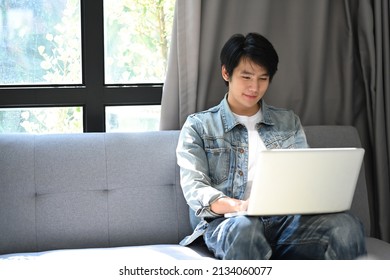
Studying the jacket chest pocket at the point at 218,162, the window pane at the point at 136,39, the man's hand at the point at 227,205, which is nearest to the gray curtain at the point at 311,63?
the window pane at the point at 136,39

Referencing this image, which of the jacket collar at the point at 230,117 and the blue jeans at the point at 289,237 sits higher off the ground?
the jacket collar at the point at 230,117

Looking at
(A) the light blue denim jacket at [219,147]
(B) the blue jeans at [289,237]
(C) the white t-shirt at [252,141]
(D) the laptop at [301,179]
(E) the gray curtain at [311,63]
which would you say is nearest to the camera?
(D) the laptop at [301,179]

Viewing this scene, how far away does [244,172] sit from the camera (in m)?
2.57

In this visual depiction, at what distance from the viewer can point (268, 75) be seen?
2645 millimetres

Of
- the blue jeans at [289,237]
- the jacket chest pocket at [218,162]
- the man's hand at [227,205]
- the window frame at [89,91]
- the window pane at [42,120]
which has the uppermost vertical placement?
the window frame at [89,91]

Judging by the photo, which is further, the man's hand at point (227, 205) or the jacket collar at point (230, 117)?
the jacket collar at point (230, 117)

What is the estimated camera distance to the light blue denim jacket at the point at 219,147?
2.46m

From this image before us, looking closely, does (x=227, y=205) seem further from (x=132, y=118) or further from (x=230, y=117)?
(x=132, y=118)

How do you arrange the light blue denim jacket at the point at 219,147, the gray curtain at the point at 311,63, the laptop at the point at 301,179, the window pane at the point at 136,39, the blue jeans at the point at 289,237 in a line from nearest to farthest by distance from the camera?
the laptop at the point at 301,179 → the blue jeans at the point at 289,237 → the light blue denim jacket at the point at 219,147 → the gray curtain at the point at 311,63 → the window pane at the point at 136,39

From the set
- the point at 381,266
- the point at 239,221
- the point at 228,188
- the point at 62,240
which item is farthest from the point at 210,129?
the point at 381,266

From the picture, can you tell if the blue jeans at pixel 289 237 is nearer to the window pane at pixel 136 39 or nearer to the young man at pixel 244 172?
the young man at pixel 244 172

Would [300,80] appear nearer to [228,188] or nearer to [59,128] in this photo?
[228,188]

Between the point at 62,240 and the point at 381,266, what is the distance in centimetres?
117

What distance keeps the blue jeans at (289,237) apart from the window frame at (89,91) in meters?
0.87
